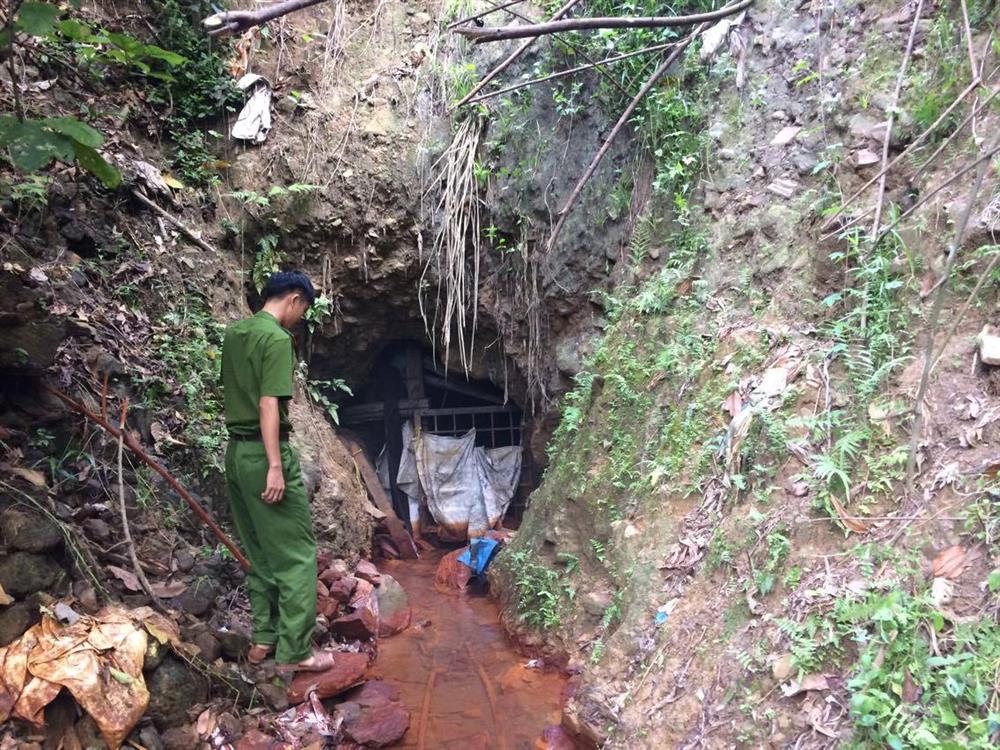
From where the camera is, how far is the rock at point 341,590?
391cm

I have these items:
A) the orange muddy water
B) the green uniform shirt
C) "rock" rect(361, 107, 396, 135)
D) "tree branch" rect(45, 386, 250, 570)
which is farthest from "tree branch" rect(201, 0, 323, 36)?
"rock" rect(361, 107, 396, 135)

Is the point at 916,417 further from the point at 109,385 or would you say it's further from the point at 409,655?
the point at 109,385

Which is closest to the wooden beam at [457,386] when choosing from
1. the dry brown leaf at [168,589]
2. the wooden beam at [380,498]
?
the wooden beam at [380,498]

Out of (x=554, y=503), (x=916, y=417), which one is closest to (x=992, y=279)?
(x=916, y=417)

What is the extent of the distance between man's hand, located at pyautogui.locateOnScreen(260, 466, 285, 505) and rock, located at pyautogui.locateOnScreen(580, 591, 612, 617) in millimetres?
1757

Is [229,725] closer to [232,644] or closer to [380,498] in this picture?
[232,644]

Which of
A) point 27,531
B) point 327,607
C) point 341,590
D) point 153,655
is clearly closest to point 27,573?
point 27,531

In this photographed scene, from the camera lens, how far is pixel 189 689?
245cm

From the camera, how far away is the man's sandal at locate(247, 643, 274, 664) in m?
2.85

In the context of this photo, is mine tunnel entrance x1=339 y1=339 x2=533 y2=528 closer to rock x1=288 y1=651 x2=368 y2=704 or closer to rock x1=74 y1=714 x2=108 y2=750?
rock x1=288 y1=651 x2=368 y2=704

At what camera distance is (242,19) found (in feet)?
4.87

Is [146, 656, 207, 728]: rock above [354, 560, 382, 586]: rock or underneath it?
above

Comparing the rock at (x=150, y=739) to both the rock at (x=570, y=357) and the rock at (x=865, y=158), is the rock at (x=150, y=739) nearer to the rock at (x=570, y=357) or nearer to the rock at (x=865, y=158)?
the rock at (x=570, y=357)

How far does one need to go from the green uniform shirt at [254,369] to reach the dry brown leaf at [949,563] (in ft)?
8.03
